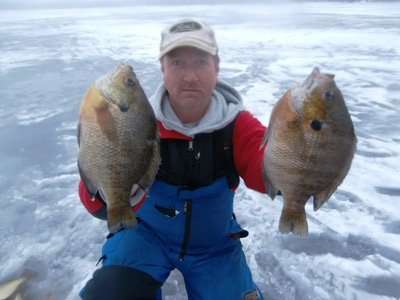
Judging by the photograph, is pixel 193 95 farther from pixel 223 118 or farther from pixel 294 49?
pixel 294 49

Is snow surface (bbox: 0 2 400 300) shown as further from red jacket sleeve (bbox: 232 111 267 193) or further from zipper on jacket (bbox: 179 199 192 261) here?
red jacket sleeve (bbox: 232 111 267 193)

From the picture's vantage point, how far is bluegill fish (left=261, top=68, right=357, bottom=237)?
1.31 metres

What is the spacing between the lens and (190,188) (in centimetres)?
211

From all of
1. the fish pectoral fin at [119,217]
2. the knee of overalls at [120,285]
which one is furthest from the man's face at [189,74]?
the knee of overalls at [120,285]

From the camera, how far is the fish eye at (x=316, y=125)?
1308 mm

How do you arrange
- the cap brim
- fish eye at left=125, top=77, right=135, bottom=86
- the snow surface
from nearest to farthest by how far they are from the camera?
1. fish eye at left=125, top=77, right=135, bottom=86
2. the cap brim
3. the snow surface

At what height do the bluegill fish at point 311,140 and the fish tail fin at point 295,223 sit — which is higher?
the bluegill fish at point 311,140

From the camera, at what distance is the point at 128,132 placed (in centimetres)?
149

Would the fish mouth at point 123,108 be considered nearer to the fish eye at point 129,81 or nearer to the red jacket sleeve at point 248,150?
the fish eye at point 129,81

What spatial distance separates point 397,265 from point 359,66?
664 cm

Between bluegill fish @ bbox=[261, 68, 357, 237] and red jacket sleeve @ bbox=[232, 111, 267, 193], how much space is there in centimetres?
46

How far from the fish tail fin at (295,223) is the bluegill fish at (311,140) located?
8 centimetres

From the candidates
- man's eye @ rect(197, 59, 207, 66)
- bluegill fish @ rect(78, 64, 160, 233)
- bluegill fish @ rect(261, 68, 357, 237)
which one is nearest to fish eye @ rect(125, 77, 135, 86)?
bluegill fish @ rect(78, 64, 160, 233)

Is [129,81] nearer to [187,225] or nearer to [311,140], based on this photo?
[311,140]
